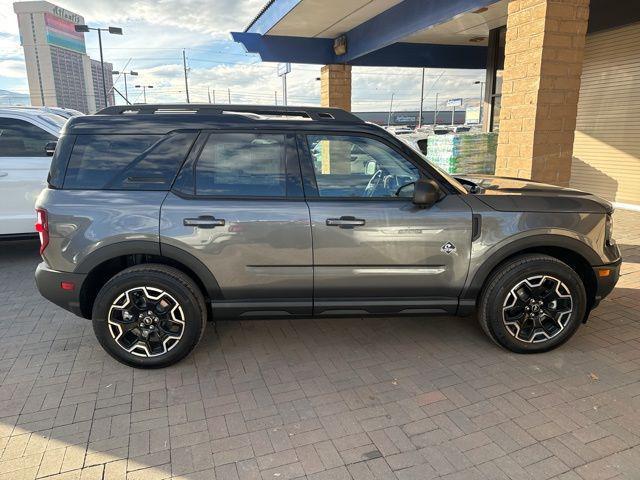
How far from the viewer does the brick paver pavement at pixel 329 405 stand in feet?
8.32

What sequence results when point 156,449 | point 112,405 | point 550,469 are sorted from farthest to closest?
point 112,405 < point 156,449 < point 550,469

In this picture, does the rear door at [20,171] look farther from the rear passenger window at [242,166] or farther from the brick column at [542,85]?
the brick column at [542,85]

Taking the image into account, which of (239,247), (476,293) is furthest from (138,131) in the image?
(476,293)

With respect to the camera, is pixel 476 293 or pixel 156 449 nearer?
pixel 156 449

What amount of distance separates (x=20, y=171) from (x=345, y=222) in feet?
16.3

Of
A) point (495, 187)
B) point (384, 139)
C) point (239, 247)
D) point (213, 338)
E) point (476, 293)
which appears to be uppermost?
point (384, 139)

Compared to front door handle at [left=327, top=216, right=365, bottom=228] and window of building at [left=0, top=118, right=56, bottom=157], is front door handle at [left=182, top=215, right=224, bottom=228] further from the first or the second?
window of building at [left=0, top=118, right=56, bottom=157]

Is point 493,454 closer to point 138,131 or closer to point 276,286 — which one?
point 276,286

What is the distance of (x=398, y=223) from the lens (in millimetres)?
3430

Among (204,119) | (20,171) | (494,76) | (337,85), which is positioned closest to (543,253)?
(204,119)

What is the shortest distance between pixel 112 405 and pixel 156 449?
62 cm

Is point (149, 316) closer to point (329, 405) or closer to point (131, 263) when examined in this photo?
point (131, 263)

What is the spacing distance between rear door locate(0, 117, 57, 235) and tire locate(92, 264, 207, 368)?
12.0 feet

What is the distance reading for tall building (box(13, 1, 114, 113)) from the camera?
44.7m
